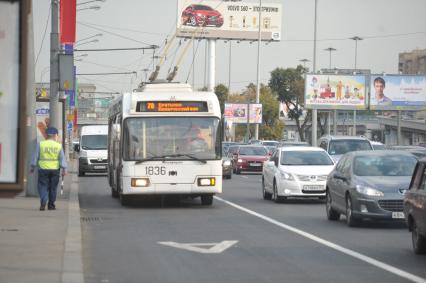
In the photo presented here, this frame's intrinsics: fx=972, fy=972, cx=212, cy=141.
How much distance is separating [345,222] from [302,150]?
737cm

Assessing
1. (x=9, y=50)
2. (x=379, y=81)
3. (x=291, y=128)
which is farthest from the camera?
(x=291, y=128)

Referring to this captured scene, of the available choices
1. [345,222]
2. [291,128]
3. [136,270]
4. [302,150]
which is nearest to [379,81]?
[302,150]

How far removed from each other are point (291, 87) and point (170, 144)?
7842 cm

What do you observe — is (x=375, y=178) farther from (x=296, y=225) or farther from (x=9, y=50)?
(x=9, y=50)

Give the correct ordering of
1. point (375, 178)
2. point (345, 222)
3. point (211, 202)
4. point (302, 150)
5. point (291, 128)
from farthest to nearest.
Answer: point (291, 128) < point (302, 150) < point (211, 202) < point (345, 222) < point (375, 178)

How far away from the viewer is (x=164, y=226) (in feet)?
61.6

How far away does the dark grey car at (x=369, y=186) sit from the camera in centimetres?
1789

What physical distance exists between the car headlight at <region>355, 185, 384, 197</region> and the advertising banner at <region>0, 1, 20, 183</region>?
1074 centimetres

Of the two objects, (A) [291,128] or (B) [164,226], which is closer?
(B) [164,226]

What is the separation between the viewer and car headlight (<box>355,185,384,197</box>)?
59.1ft

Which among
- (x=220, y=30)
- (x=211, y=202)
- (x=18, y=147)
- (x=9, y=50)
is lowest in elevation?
(x=211, y=202)

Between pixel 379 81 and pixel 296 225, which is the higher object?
pixel 379 81

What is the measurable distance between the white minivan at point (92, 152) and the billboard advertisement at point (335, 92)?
2442 cm

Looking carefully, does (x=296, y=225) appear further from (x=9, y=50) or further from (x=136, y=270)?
(x=9, y=50)
